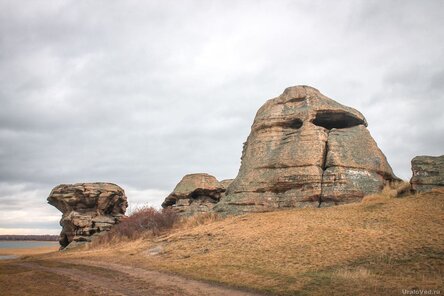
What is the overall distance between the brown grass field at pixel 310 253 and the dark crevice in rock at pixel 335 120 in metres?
9.46

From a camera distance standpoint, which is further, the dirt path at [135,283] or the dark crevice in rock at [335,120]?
the dark crevice in rock at [335,120]

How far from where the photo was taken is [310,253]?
1858cm

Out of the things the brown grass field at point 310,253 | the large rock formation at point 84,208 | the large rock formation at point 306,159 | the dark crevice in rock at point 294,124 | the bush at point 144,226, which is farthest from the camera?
the large rock formation at point 84,208

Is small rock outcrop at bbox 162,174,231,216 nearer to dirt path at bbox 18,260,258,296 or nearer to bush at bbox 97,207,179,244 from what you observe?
bush at bbox 97,207,179,244

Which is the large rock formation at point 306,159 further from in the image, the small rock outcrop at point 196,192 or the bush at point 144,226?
the small rock outcrop at point 196,192

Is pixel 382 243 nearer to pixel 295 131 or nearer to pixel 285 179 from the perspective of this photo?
pixel 285 179

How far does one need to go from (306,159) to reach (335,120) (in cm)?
666

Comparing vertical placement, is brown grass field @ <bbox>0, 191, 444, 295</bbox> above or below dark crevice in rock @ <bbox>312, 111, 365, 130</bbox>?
below

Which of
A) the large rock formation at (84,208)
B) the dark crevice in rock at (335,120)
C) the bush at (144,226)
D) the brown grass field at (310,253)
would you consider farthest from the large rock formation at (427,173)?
the large rock formation at (84,208)

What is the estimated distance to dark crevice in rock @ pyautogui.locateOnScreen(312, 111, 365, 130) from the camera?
1302 inches

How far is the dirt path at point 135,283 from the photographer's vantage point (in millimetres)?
13766

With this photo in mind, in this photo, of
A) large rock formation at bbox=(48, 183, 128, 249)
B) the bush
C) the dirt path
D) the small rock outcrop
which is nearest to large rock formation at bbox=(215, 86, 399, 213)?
the bush

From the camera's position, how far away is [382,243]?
58.6 feet

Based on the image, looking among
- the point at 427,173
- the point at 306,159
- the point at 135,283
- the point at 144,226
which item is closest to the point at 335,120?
the point at 306,159
